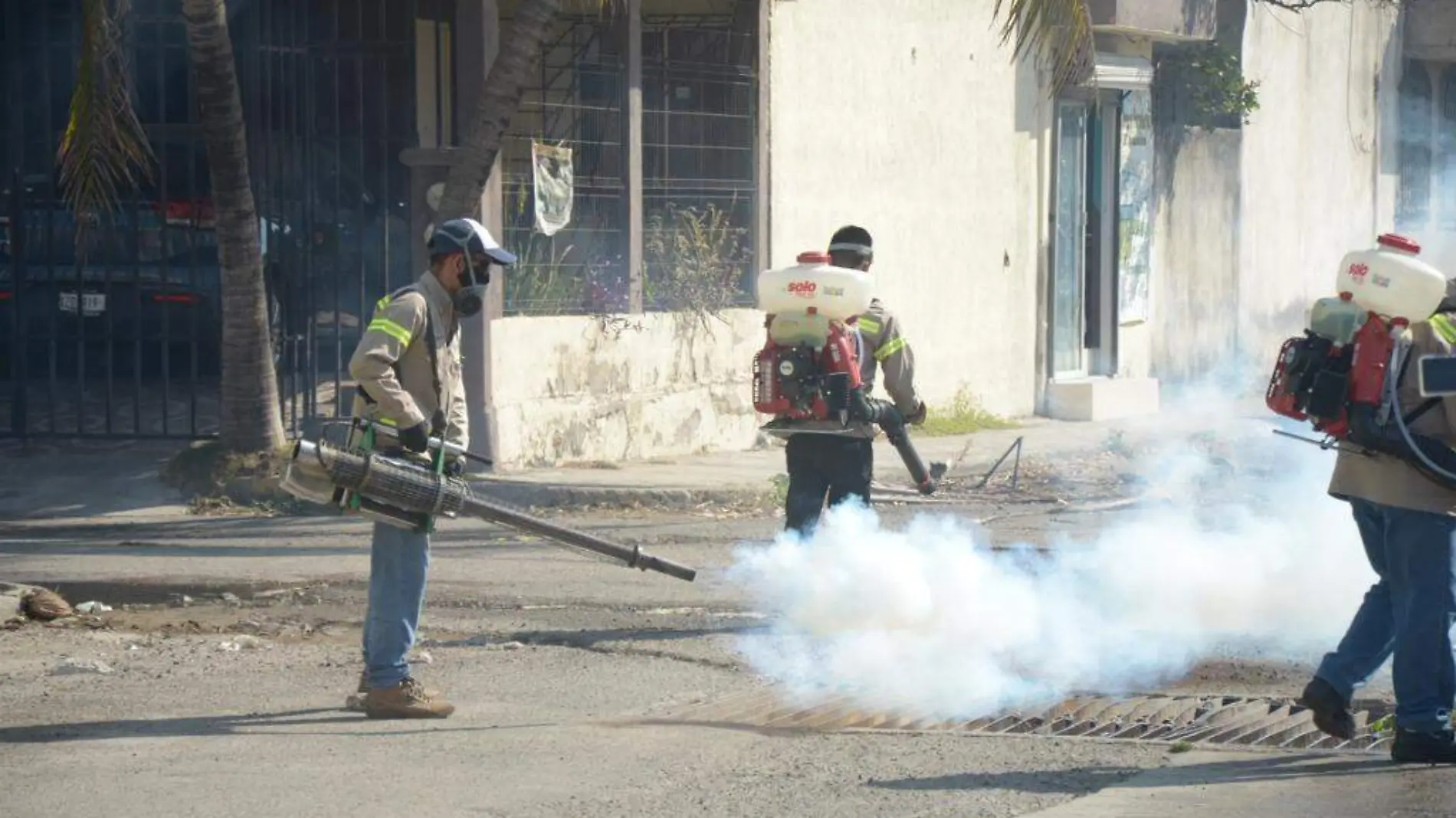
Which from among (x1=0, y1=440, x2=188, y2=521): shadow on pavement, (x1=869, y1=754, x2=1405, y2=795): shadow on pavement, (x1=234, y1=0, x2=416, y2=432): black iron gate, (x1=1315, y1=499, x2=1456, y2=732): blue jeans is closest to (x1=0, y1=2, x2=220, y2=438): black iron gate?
(x1=0, y1=440, x2=188, y2=521): shadow on pavement

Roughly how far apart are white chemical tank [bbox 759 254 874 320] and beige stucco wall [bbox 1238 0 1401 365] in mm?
15972

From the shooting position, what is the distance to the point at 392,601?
7.35 metres

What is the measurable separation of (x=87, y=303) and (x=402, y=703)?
791cm

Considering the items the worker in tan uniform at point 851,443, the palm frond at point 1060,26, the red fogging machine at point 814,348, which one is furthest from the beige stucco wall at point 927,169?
the red fogging machine at point 814,348

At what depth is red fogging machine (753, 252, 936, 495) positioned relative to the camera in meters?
8.49

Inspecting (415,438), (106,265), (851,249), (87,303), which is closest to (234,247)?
(106,265)

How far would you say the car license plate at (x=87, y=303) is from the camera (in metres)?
14.2

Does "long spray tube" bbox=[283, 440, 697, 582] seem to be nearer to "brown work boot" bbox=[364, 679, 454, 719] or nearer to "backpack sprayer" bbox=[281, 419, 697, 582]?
"backpack sprayer" bbox=[281, 419, 697, 582]

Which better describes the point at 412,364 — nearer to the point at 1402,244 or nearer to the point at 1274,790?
the point at 1274,790

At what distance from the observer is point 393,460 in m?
7.08

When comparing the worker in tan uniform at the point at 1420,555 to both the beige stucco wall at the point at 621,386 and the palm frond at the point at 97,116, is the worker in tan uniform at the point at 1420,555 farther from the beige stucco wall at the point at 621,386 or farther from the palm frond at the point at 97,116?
the beige stucco wall at the point at 621,386

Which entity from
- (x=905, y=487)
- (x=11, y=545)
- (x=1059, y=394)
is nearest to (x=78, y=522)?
(x=11, y=545)

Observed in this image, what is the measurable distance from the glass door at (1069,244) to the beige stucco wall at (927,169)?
468 millimetres

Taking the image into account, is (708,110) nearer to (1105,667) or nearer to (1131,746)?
(1105,667)
